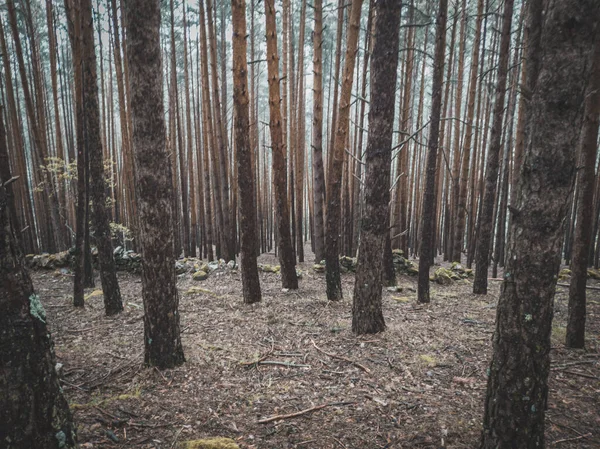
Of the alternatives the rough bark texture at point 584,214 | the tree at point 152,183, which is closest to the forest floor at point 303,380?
the rough bark texture at point 584,214

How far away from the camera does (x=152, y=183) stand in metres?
2.91

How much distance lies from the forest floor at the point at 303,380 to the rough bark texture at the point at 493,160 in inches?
55.8

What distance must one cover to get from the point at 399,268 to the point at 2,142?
332 inches

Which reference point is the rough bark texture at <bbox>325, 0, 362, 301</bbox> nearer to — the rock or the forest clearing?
the forest clearing

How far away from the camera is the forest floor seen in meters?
2.35

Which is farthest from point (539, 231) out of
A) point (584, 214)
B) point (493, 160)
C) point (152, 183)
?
point (493, 160)

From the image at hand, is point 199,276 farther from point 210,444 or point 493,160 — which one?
point 493,160

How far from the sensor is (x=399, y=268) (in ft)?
29.1

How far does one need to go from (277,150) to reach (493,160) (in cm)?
419

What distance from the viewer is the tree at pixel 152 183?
2787 mm

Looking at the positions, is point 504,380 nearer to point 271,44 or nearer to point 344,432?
point 344,432

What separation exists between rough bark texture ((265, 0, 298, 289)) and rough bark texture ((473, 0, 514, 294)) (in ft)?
12.8

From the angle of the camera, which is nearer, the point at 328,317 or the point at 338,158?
the point at 328,317

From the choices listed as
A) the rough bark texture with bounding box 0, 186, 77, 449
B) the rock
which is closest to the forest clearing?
the rough bark texture with bounding box 0, 186, 77, 449
